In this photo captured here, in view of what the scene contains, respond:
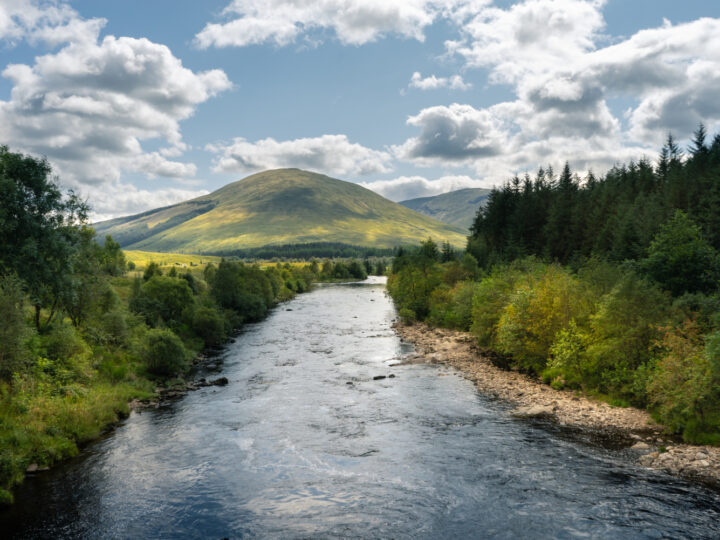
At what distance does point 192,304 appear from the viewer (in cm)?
6962

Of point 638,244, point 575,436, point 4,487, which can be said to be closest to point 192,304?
point 4,487

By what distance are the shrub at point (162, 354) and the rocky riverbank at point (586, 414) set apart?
87.2 ft

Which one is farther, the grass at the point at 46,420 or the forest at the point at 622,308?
the forest at the point at 622,308

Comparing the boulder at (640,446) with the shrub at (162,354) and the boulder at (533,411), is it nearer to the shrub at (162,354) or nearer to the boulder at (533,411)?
the boulder at (533,411)

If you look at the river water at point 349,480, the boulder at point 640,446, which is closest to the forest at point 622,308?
the boulder at point 640,446

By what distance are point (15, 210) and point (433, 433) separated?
39.1 m

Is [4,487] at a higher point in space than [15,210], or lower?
lower

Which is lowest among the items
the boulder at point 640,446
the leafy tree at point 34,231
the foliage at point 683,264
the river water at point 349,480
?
the boulder at point 640,446

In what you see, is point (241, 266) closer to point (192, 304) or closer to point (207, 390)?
point (192, 304)

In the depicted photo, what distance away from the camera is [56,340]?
3612 centimetres

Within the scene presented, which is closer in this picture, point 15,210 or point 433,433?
point 433,433

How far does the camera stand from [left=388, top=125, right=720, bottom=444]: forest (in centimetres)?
2870

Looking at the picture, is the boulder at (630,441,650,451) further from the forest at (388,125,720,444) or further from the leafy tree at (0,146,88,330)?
the leafy tree at (0,146,88,330)

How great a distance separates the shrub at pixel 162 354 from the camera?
46.0 m
